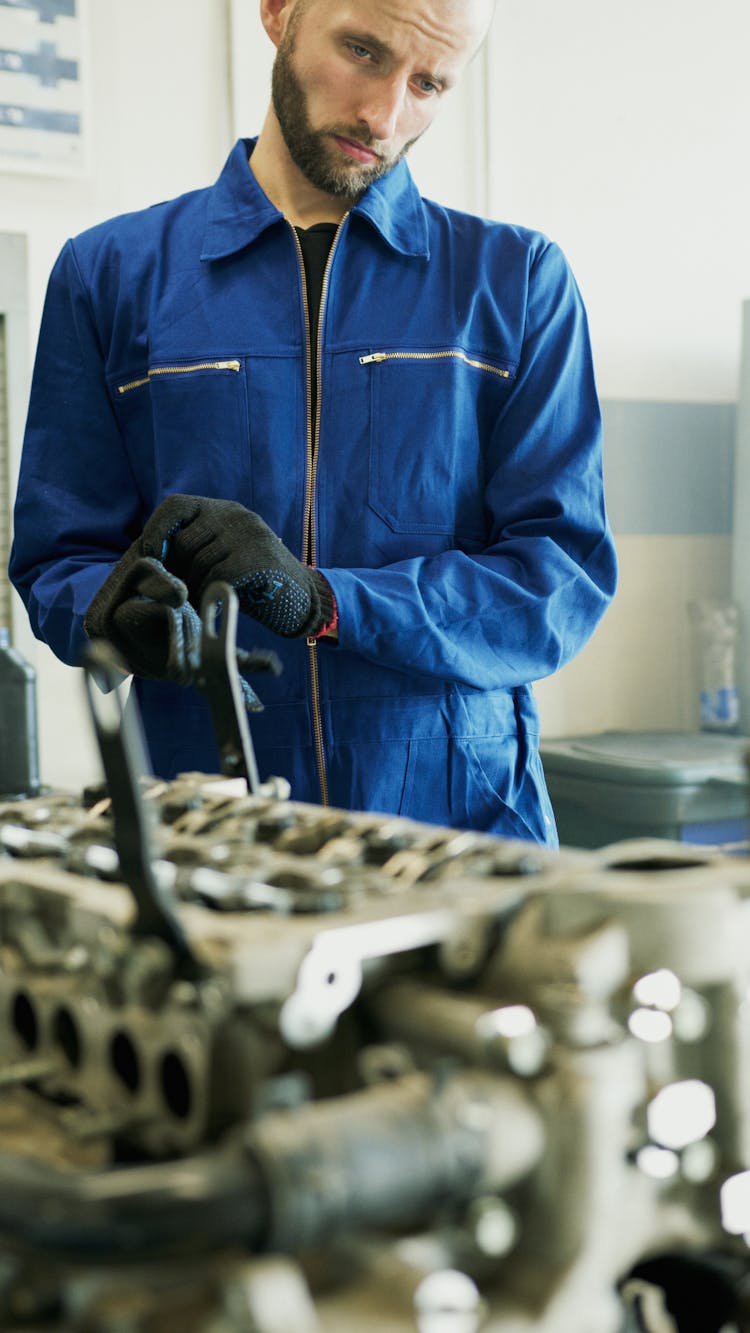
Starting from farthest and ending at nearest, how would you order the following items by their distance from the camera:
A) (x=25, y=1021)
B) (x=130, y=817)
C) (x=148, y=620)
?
(x=148, y=620) < (x=25, y=1021) < (x=130, y=817)

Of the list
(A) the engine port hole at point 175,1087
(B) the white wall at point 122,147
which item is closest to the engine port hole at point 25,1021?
(A) the engine port hole at point 175,1087

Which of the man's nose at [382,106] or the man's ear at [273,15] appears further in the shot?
the man's ear at [273,15]

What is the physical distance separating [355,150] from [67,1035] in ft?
3.75

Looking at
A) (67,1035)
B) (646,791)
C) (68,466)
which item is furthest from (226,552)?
(646,791)

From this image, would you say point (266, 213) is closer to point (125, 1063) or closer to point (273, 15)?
point (273, 15)

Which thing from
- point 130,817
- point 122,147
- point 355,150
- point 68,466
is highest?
point 122,147

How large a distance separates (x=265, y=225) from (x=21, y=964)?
106 cm

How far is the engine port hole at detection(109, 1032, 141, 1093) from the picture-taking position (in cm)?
58

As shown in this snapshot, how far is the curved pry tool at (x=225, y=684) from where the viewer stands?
887 mm

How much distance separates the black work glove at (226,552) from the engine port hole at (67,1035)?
552mm

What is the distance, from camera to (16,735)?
1.51m

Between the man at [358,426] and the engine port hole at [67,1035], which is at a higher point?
the man at [358,426]

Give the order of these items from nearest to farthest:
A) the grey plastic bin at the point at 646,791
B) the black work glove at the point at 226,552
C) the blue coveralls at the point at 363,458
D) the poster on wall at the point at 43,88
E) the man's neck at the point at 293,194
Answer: the black work glove at the point at 226,552
the blue coveralls at the point at 363,458
the man's neck at the point at 293,194
the poster on wall at the point at 43,88
the grey plastic bin at the point at 646,791

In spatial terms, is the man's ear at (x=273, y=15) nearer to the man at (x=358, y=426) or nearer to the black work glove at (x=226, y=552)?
A: the man at (x=358, y=426)
